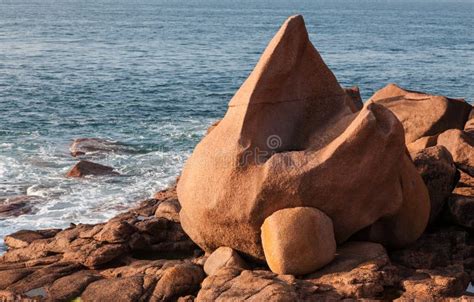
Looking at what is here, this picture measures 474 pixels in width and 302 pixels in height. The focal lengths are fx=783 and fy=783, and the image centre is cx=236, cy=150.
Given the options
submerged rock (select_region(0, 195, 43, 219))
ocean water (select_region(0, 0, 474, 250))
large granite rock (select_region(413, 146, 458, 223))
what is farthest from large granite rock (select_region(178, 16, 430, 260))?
submerged rock (select_region(0, 195, 43, 219))

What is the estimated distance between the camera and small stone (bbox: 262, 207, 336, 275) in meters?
11.9

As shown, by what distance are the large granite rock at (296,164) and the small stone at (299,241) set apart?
32cm

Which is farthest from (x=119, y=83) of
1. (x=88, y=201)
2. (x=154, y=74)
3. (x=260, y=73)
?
(x=260, y=73)

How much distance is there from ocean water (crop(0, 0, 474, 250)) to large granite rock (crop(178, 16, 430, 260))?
8.13 meters

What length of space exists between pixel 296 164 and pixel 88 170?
13732 mm

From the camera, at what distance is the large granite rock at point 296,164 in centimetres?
1228

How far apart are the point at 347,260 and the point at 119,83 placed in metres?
36.2

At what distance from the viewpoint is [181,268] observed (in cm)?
1238

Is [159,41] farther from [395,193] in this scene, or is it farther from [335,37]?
[395,193]

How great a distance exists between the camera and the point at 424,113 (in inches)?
731

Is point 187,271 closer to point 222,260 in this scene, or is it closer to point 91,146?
point 222,260

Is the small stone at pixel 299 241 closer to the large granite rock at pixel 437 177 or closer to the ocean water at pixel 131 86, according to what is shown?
the large granite rock at pixel 437 177

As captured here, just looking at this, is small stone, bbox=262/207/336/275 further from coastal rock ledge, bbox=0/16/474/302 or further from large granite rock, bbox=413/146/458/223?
large granite rock, bbox=413/146/458/223

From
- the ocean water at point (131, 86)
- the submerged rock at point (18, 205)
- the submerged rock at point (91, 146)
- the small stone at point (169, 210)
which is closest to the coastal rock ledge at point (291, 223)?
the small stone at point (169, 210)
